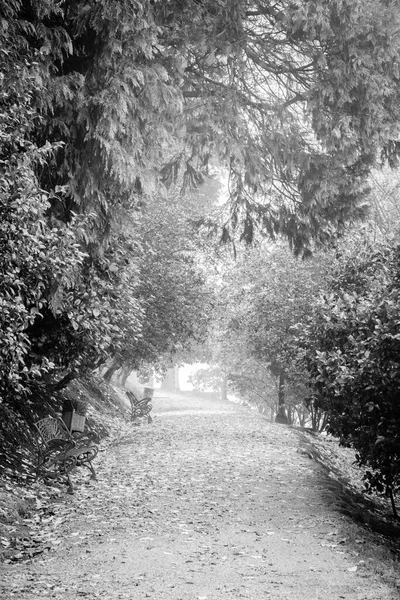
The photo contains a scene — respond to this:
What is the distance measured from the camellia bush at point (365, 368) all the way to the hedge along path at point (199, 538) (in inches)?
44.7

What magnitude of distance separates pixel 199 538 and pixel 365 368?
312 cm

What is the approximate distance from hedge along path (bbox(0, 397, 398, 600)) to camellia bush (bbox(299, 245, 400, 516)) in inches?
44.7

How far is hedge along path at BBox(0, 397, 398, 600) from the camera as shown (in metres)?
5.69

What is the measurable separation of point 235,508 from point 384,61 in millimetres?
7078

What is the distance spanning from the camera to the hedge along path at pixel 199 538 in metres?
5.69

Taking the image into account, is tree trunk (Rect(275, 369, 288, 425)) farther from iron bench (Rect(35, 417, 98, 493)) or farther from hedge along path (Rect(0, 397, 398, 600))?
iron bench (Rect(35, 417, 98, 493))

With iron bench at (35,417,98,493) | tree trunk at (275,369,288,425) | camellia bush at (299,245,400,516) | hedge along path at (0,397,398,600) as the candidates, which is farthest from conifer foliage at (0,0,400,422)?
tree trunk at (275,369,288,425)

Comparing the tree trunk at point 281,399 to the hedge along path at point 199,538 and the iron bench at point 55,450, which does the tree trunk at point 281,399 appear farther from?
the iron bench at point 55,450

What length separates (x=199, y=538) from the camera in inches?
290

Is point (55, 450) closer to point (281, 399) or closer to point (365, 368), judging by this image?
point (365, 368)

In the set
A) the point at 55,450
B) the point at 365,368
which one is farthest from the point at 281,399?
the point at 365,368

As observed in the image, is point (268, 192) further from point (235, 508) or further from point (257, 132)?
point (235, 508)

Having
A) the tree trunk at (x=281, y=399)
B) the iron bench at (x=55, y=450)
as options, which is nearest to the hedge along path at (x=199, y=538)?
the iron bench at (x=55, y=450)

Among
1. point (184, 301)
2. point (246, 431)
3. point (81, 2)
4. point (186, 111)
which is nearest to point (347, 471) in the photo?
point (246, 431)
